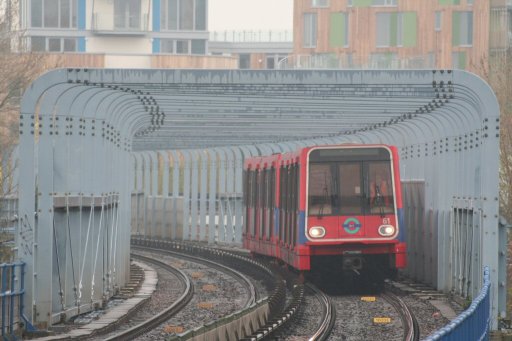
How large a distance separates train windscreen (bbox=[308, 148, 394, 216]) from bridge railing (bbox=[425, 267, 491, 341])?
795 cm

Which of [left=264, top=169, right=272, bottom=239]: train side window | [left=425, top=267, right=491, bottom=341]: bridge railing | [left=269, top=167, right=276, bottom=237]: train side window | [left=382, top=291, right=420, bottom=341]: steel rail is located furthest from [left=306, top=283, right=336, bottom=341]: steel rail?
[left=264, top=169, right=272, bottom=239]: train side window

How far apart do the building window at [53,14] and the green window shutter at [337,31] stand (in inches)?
610

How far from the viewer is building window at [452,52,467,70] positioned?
64438 millimetres

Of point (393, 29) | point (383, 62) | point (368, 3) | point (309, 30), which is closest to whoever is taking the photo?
point (383, 62)

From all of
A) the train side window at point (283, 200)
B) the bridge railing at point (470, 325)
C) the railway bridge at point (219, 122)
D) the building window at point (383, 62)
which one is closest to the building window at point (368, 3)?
the railway bridge at point (219, 122)

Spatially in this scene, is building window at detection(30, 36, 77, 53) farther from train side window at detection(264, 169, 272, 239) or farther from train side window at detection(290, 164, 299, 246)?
train side window at detection(290, 164, 299, 246)

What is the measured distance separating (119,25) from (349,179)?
5210 centimetres

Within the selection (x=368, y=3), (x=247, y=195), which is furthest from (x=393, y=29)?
(x=247, y=195)

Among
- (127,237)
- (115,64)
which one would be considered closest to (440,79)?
(127,237)

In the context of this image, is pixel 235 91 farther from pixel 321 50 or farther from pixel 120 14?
pixel 120 14

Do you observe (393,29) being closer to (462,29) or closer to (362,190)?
(462,29)

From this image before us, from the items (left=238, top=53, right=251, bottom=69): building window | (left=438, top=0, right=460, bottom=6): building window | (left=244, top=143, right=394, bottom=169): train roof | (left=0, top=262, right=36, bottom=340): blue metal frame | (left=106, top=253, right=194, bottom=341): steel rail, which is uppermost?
(left=438, top=0, right=460, bottom=6): building window

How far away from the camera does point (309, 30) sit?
223 ft

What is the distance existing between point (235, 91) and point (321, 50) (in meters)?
46.3
